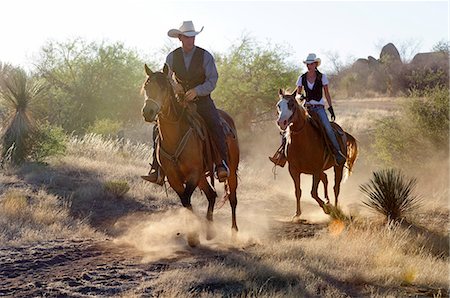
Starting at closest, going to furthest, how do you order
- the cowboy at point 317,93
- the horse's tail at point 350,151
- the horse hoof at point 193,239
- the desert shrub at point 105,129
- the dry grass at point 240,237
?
the dry grass at point 240,237 → the horse hoof at point 193,239 → the cowboy at point 317,93 → the horse's tail at point 350,151 → the desert shrub at point 105,129

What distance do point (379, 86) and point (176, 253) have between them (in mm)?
59898

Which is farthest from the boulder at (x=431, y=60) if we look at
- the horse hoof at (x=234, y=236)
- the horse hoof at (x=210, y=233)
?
the horse hoof at (x=210, y=233)

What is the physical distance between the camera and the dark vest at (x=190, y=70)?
29.7 feet

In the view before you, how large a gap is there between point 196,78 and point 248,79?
25912mm

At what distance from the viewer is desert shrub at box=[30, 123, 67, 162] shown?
55.1 feet

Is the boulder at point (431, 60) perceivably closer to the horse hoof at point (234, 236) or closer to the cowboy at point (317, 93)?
the cowboy at point (317, 93)

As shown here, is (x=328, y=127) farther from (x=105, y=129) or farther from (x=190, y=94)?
(x=105, y=129)

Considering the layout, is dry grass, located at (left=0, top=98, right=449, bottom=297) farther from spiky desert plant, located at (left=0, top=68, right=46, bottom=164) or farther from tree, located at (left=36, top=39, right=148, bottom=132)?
tree, located at (left=36, top=39, right=148, bottom=132)

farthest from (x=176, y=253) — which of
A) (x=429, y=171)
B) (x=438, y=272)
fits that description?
(x=429, y=171)

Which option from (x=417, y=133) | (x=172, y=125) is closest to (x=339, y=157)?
(x=172, y=125)

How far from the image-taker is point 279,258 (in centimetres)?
796

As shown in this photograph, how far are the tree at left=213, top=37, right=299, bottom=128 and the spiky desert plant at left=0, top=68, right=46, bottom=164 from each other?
18481 mm

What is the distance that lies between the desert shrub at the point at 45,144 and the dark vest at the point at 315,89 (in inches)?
323

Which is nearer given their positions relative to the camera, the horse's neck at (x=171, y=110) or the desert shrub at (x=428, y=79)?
the horse's neck at (x=171, y=110)
